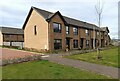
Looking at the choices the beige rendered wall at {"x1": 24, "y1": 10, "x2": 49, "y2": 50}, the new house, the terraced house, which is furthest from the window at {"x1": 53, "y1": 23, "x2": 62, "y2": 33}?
the new house

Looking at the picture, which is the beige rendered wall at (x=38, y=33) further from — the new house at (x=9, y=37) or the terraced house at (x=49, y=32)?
the new house at (x=9, y=37)

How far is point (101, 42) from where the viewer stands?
187ft

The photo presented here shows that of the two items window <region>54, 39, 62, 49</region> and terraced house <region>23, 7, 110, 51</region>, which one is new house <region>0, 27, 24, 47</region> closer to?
terraced house <region>23, 7, 110, 51</region>

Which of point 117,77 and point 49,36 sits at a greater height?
point 49,36

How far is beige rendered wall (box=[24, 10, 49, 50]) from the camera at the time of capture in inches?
1220

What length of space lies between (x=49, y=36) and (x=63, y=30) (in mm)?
4984

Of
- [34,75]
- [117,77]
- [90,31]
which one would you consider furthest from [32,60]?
[90,31]

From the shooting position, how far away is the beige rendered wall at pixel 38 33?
31.0 metres

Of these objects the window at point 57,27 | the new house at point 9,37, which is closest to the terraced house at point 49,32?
the window at point 57,27

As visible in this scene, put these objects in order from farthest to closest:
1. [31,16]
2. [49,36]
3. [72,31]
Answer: [72,31], [31,16], [49,36]

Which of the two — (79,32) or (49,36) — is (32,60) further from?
(79,32)

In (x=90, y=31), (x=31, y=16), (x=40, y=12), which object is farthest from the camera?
(x=90, y=31)

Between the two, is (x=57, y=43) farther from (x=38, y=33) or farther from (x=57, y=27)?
(x=38, y=33)

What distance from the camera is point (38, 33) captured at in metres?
32.4
